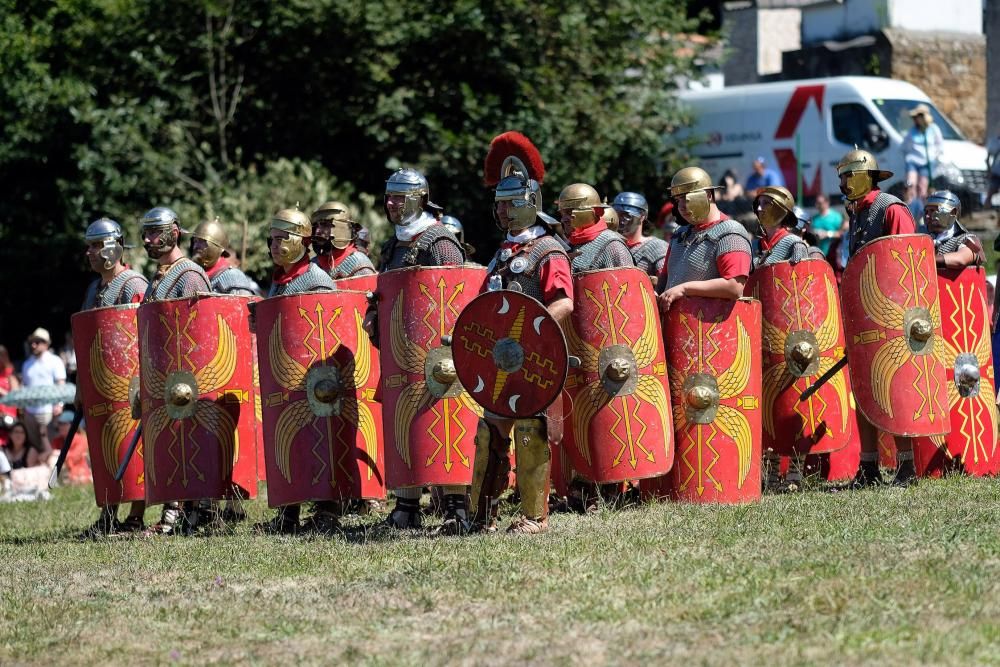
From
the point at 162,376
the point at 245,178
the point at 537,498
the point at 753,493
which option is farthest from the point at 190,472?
the point at 245,178

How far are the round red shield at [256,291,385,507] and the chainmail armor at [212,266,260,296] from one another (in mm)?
848

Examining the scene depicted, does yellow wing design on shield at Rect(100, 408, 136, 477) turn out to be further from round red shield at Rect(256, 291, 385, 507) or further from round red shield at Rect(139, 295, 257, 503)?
round red shield at Rect(256, 291, 385, 507)

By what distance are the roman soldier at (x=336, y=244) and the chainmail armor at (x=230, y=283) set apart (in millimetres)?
614

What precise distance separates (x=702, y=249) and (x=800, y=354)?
0.96m

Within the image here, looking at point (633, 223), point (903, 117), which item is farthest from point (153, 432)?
point (903, 117)

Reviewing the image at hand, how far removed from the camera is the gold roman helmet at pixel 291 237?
9.80 meters

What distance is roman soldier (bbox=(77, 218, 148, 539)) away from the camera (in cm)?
1048

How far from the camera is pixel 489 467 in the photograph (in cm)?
869

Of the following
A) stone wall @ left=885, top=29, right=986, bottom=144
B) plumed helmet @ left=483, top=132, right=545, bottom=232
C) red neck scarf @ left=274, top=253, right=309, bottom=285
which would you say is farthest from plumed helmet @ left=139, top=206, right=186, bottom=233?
stone wall @ left=885, top=29, right=986, bottom=144

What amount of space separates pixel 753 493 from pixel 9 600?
375 cm

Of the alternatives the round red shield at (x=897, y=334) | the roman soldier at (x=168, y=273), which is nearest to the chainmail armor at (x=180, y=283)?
the roman soldier at (x=168, y=273)

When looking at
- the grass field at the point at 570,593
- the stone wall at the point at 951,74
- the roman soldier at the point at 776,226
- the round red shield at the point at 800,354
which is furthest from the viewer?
the stone wall at the point at 951,74

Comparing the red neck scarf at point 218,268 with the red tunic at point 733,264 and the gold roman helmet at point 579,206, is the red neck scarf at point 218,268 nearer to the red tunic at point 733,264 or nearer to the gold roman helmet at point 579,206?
the gold roman helmet at point 579,206

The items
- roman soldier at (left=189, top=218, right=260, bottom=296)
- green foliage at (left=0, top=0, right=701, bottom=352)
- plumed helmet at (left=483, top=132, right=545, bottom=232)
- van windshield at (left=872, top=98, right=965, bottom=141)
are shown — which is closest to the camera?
plumed helmet at (left=483, top=132, right=545, bottom=232)
